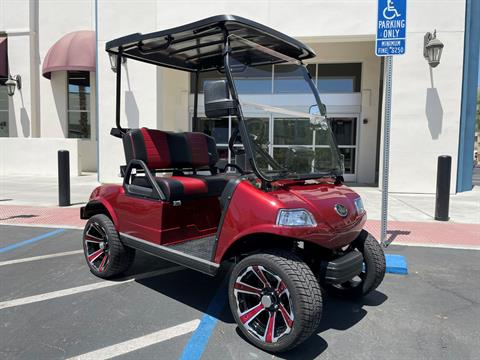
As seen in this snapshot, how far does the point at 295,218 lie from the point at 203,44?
2.25m

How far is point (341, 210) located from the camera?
9.73ft

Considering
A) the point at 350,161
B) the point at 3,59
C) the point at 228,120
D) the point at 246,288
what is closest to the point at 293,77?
the point at 246,288

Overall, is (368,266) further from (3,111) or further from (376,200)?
(3,111)

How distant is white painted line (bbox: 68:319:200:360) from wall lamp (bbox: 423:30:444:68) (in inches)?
365

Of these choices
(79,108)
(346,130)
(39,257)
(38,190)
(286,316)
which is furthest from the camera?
(79,108)

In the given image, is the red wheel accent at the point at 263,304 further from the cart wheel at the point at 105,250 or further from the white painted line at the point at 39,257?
the white painted line at the point at 39,257

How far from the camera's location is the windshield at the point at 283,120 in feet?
10.3

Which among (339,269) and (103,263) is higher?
(339,269)

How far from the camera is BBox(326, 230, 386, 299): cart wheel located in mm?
3344

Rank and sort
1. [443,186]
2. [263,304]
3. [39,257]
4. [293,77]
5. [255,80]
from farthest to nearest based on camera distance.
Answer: [443,186] < [39,257] < [293,77] < [255,80] < [263,304]

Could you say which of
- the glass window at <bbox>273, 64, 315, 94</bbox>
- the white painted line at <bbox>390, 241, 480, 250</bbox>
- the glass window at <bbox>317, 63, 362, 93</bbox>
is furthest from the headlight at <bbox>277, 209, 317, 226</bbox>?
the glass window at <bbox>317, 63, 362, 93</bbox>

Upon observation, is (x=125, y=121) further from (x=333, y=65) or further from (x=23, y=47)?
(x=23, y=47)

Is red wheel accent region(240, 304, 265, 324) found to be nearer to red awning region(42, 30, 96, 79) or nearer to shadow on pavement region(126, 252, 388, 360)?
shadow on pavement region(126, 252, 388, 360)

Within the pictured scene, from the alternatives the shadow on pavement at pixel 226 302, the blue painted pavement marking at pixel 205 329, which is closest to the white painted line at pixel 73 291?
the shadow on pavement at pixel 226 302
